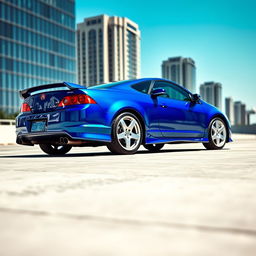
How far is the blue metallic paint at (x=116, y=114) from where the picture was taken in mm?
6039

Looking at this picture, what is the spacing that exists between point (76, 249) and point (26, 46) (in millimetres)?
87640

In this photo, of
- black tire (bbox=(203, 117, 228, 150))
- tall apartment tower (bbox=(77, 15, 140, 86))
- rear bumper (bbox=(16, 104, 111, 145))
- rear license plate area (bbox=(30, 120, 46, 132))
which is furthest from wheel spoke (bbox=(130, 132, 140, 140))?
tall apartment tower (bbox=(77, 15, 140, 86))

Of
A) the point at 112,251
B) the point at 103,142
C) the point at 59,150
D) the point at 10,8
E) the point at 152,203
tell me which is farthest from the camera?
the point at 10,8

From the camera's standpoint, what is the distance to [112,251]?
1.32 meters

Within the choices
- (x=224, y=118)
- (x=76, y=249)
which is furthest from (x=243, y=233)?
(x=224, y=118)

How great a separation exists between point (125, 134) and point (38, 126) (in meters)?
1.38

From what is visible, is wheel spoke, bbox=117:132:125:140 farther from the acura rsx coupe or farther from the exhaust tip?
the exhaust tip

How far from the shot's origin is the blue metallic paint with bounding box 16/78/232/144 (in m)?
6.04

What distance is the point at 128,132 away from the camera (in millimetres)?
6535

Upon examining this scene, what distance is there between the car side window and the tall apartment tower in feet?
549

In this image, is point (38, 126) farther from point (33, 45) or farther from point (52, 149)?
point (33, 45)

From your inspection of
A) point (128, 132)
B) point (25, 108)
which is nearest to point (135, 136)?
point (128, 132)

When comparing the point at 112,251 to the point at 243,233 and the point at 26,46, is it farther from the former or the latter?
the point at 26,46

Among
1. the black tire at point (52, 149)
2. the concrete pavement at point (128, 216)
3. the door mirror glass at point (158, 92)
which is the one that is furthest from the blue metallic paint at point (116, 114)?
the concrete pavement at point (128, 216)
